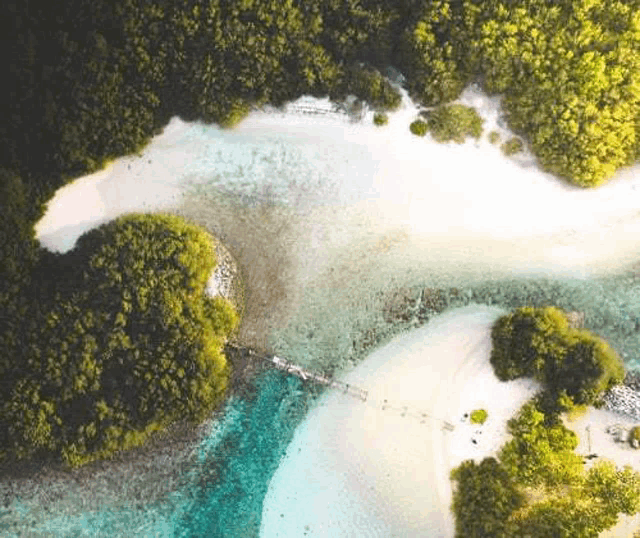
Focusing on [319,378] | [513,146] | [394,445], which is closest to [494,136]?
[513,146]

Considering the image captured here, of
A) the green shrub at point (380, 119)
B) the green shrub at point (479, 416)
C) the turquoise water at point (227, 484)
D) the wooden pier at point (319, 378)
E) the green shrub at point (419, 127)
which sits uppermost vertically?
the green shrub at point (419, 127)

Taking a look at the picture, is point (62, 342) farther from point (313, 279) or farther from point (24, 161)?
point (313, 279)

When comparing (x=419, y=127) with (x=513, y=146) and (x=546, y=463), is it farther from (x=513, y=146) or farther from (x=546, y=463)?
(x=546, y=463)

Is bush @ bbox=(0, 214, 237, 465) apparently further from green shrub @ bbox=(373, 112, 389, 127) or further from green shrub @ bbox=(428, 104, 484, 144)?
green shrub @ bbox=(428, 104, 484, 144)

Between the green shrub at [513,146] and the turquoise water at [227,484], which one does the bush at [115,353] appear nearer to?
the turquoise water at [227,484]

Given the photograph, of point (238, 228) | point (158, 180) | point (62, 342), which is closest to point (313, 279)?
point (238, 228)

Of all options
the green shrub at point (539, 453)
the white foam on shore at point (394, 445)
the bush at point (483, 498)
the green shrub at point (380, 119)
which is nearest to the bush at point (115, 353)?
the white foam on shore at point (394, 445)
